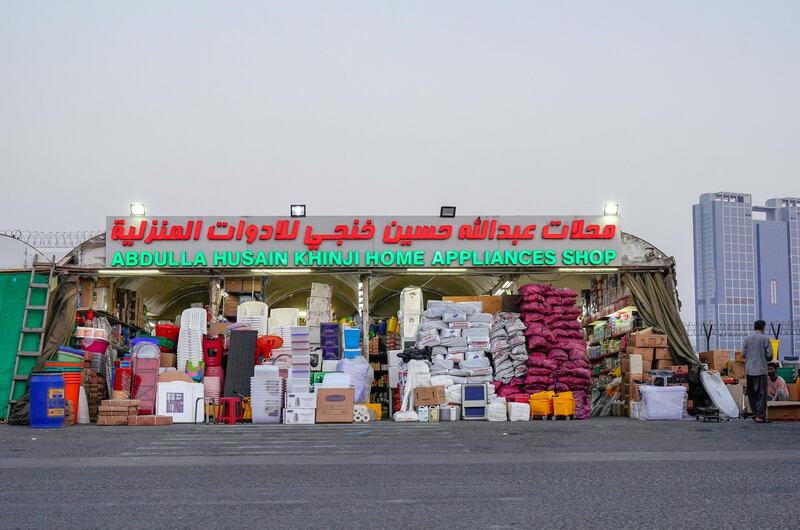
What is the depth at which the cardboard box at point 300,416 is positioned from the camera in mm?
17406

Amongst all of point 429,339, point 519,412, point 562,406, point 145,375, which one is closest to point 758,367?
point 562,406

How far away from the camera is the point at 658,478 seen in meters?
7.54

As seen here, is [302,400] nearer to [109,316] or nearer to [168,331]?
[168,331]

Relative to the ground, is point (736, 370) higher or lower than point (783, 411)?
higher

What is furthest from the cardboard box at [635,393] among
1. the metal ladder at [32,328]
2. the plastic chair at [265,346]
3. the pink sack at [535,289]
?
the metal ladder at [32,328]

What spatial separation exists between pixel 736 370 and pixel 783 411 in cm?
380

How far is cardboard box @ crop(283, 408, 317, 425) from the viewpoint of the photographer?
17.4m

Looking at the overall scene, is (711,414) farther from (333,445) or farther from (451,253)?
(333,445)

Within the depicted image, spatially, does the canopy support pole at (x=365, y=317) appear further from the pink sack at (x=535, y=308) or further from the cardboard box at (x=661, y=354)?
the cardboard box at (x=661, y=354)

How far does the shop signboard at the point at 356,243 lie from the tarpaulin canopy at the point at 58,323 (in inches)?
39.5

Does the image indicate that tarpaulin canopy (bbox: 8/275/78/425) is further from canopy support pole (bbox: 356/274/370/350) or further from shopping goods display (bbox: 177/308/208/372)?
canopy support pole (bbox: 356/274/370/350)

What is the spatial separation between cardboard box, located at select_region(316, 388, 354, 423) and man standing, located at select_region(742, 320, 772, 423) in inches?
275

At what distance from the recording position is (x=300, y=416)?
1744 centimetres

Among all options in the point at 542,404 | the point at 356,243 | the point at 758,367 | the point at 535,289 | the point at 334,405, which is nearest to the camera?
the point at 758,367
